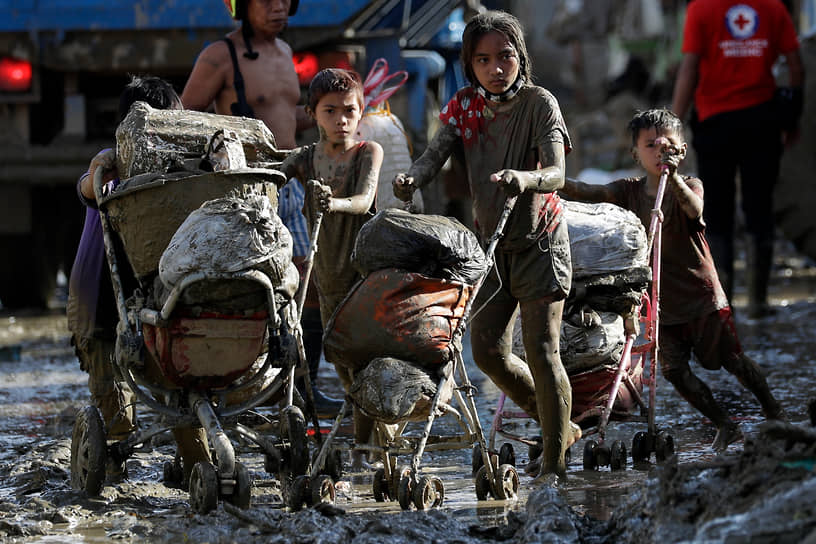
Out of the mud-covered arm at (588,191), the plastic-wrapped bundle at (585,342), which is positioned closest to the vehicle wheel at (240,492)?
the plastic-wrapped bundle at (585,342)

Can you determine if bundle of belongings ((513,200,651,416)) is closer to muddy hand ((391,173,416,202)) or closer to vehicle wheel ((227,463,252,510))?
muddy hand ((391,173,416,202))

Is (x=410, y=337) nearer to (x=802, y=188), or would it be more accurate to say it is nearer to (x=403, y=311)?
(x=403, y=311)

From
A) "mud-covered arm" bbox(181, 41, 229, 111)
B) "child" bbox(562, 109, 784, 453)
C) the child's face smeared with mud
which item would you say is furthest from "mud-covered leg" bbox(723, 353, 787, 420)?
"mud-covered arm" bbox(181, 41, 229, 111)

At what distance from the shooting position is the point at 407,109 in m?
9.91

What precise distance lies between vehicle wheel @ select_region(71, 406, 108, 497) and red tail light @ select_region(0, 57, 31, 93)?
5640mm

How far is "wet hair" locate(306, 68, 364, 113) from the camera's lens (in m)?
5.17

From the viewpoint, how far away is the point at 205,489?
162 inches

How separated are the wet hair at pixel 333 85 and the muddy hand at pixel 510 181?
108 cm

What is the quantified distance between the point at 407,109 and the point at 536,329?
5.45 m

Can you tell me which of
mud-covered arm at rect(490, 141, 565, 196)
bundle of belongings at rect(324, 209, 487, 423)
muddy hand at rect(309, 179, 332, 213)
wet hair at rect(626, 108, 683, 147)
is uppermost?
wet hair at rect(626, 108, 683, 147)

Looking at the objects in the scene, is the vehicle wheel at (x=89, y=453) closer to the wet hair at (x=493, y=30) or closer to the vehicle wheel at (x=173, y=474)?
the vehicle wheel at (x=173, y=474)

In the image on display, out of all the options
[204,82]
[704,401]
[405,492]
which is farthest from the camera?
[204,82]

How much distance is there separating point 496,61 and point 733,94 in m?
4.49

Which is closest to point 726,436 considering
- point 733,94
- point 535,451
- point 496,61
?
point 535,451
